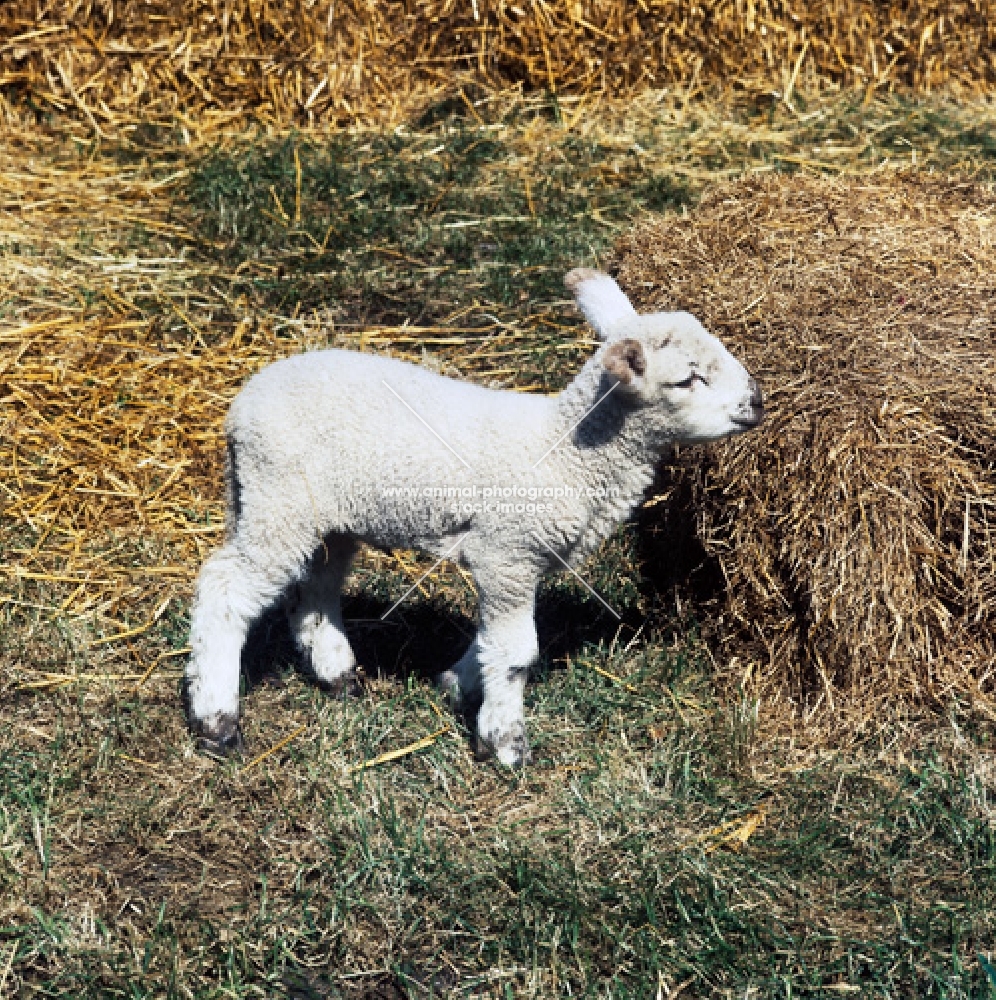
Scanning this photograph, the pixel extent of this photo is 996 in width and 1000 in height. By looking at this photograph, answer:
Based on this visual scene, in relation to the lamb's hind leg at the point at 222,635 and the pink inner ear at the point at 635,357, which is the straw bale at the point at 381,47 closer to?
the lamb's hind leg at the point at 222,635

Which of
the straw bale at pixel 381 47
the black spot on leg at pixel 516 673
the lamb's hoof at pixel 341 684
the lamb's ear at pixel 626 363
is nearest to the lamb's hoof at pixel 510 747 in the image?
the black spot on leg at pixel 516 673

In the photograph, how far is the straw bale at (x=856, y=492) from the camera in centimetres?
432

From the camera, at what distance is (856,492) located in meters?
4.32

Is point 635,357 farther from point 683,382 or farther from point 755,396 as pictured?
point 755,396

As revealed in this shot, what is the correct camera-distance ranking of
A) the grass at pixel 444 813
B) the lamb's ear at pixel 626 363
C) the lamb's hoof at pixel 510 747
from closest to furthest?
the grass at pixel 444 813 < the lamb's ear at pixel 626 363 < the lamb's hoof at pixel 510 747

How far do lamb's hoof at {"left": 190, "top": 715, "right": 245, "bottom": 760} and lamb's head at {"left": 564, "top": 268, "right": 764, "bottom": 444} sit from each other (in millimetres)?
1595

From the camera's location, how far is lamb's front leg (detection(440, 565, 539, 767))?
13.6 feet

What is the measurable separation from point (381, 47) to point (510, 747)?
552cm

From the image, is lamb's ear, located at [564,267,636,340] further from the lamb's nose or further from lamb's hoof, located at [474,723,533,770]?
lamb's hoof, located at [474,723,533,770]

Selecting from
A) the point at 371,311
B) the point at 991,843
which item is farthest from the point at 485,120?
the point at 991,843

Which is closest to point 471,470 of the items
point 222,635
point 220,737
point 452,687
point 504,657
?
point 504,657

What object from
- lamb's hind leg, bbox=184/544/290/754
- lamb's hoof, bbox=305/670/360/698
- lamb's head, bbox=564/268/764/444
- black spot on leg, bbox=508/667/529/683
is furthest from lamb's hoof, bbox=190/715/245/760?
lamb's head, bbox=564/268/764/444

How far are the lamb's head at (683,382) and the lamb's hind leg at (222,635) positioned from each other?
126 centimetres

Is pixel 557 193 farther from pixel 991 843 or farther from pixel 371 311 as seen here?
pixel 991 843
